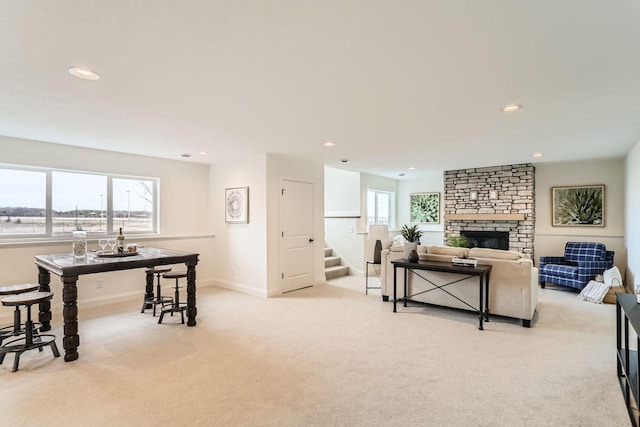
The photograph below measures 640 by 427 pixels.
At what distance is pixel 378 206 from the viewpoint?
28.3 feet

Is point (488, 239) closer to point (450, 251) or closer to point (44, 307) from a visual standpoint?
point (450, 251)

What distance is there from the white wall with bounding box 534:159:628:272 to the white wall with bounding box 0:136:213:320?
660 centimetres

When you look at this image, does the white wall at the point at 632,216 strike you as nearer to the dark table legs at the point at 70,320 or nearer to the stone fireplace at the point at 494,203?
the stone fireplace at the point at 494,203

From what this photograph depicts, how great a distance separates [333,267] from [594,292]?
4.51m

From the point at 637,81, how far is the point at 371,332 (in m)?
3.16

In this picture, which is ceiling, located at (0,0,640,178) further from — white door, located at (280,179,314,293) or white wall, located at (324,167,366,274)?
white wall, located at (324,167,366,274)

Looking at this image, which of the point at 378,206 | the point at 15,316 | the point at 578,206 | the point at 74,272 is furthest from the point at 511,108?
the point at 378,206

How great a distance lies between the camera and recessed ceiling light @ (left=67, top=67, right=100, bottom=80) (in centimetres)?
227

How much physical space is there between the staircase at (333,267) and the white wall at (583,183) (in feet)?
13.0

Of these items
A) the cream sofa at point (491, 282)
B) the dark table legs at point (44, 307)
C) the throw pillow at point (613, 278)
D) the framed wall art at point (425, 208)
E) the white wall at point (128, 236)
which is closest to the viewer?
the dark table legs at point (44, 307)

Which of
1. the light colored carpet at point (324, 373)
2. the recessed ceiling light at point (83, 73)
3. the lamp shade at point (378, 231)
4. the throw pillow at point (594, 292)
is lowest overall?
the light colored carpet at point (324, 373)

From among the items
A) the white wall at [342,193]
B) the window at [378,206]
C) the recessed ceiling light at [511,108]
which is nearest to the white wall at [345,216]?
the white wall at [342,193]

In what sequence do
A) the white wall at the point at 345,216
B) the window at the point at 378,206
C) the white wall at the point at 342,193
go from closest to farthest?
the white wall at the point at 345,216, the white wall at the point at 342,193, the window at the point at 378,206

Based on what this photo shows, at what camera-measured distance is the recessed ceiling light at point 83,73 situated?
227cm
